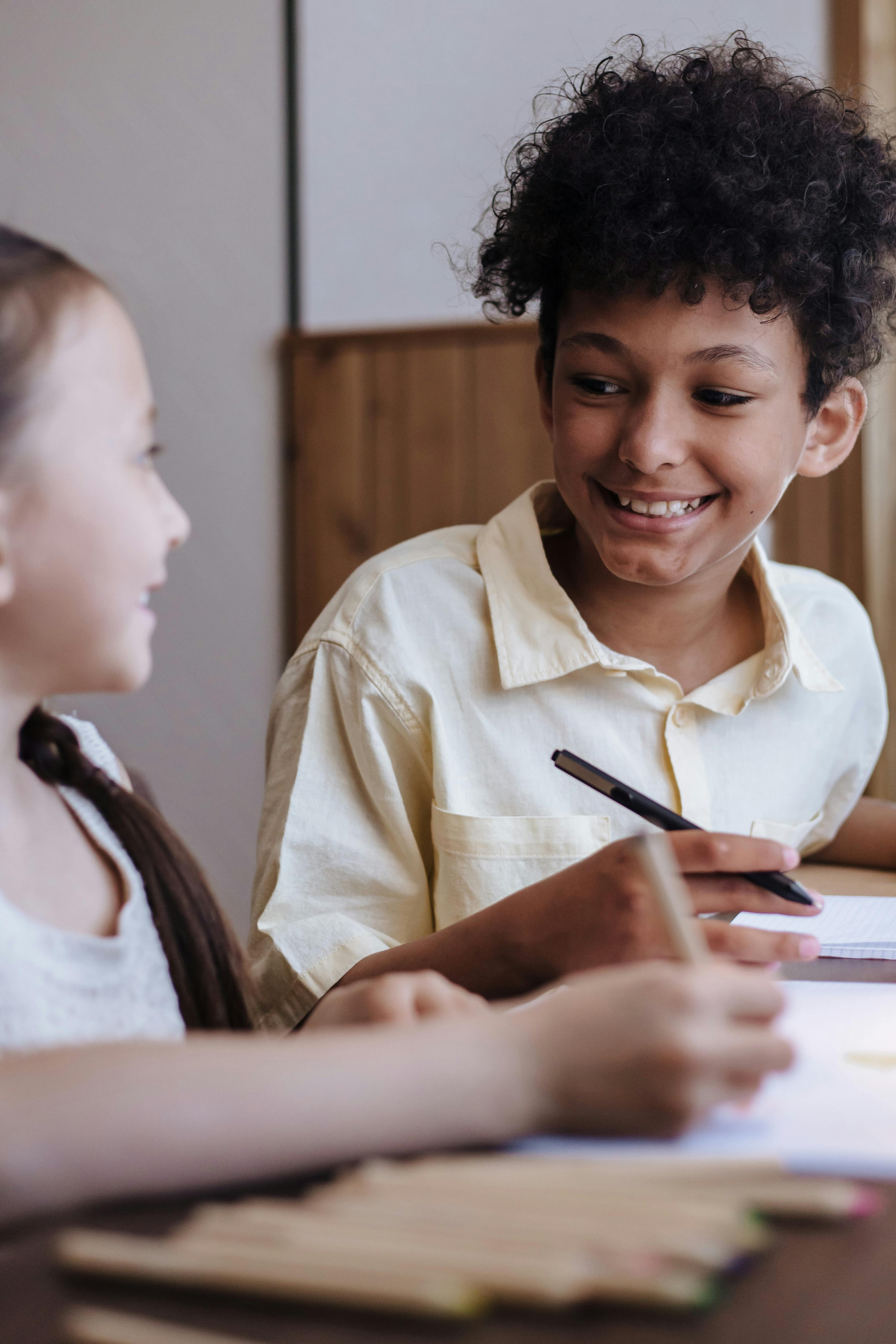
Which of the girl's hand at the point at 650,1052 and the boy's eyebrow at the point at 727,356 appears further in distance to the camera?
the boy's eyebrow at the point at 727,356

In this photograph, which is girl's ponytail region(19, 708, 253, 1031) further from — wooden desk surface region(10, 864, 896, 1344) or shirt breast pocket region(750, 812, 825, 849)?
shirt breast pocket region(750, 812, 825, 849)

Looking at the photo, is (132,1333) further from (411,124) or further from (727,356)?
(411,124)

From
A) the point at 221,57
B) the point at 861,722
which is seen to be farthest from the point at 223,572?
the point at 861,722

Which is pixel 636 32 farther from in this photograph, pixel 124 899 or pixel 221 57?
pixel 124 899

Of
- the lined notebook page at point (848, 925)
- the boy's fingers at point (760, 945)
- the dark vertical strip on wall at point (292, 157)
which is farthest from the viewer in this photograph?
→ the dark vertical strip on wall at point (292, 157)

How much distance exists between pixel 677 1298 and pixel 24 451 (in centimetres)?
40

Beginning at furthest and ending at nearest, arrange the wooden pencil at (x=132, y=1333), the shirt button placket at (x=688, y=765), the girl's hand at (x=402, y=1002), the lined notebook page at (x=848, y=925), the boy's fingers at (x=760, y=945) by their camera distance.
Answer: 1. the shirt button placket at (x=688, y=765)
2. the lined notebook page at (x=848, y=925)
3. the boy's fingers at (x=760, y=945)
4. the girl's hand at (x=402, y=1002)
5. the wooden pencil at (x=132, y=1333)

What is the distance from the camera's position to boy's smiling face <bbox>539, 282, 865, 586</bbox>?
0.97 m

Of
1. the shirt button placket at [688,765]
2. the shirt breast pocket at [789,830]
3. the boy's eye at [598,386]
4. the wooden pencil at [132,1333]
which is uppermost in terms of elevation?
→ the boy's eye at [598,386]

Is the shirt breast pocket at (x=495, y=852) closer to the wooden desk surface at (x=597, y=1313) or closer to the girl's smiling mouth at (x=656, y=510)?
the girl's smiling mouth at (x=656, y=510)

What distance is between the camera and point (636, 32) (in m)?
2.09

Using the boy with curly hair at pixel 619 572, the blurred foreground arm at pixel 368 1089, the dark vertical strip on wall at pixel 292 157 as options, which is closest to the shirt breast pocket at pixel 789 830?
the boy with curly hair at pixel 619 572

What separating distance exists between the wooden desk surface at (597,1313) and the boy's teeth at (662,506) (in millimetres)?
721

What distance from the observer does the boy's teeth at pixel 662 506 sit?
103 centimetres
